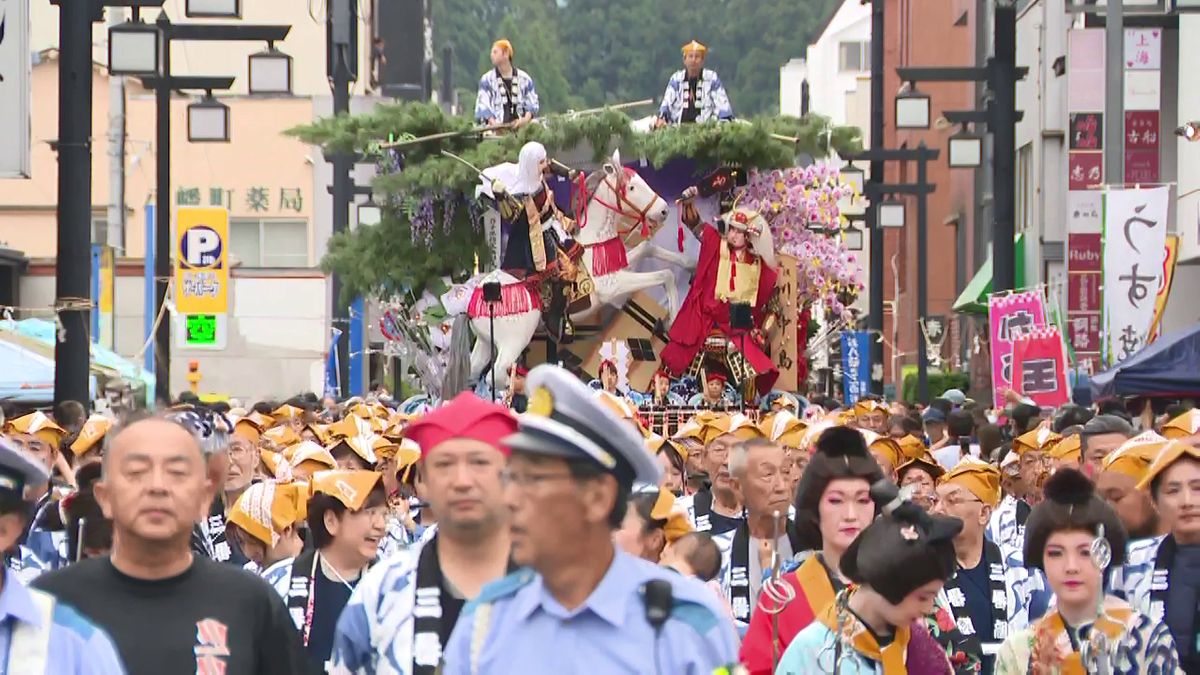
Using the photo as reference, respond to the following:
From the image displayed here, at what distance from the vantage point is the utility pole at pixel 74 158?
16.0 m

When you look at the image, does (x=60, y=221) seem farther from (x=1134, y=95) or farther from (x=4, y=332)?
(x=1134, y=95)

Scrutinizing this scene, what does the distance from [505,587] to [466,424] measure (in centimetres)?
151

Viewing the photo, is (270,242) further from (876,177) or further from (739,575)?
(739,575)

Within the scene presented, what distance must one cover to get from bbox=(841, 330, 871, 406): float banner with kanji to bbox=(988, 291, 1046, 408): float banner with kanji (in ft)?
49.7

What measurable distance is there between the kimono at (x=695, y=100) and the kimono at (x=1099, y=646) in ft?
57.8

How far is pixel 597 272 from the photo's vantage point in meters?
23.5

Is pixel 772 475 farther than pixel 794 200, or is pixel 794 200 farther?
pixel 794 200

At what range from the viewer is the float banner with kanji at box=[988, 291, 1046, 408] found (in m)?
22.0

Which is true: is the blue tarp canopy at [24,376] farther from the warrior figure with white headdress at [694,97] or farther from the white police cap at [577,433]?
the white police cap at [577,433]

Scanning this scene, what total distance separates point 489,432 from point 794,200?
60.8 ft

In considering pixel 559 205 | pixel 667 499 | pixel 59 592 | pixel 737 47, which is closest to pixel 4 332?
pixel 559 205

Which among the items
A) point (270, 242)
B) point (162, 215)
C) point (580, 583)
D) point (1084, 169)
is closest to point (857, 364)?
point (1084, 169)

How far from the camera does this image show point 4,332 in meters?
27.6

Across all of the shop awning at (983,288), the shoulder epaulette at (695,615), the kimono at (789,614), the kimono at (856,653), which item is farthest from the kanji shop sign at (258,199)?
the shoulder epaulette at (695,615)
